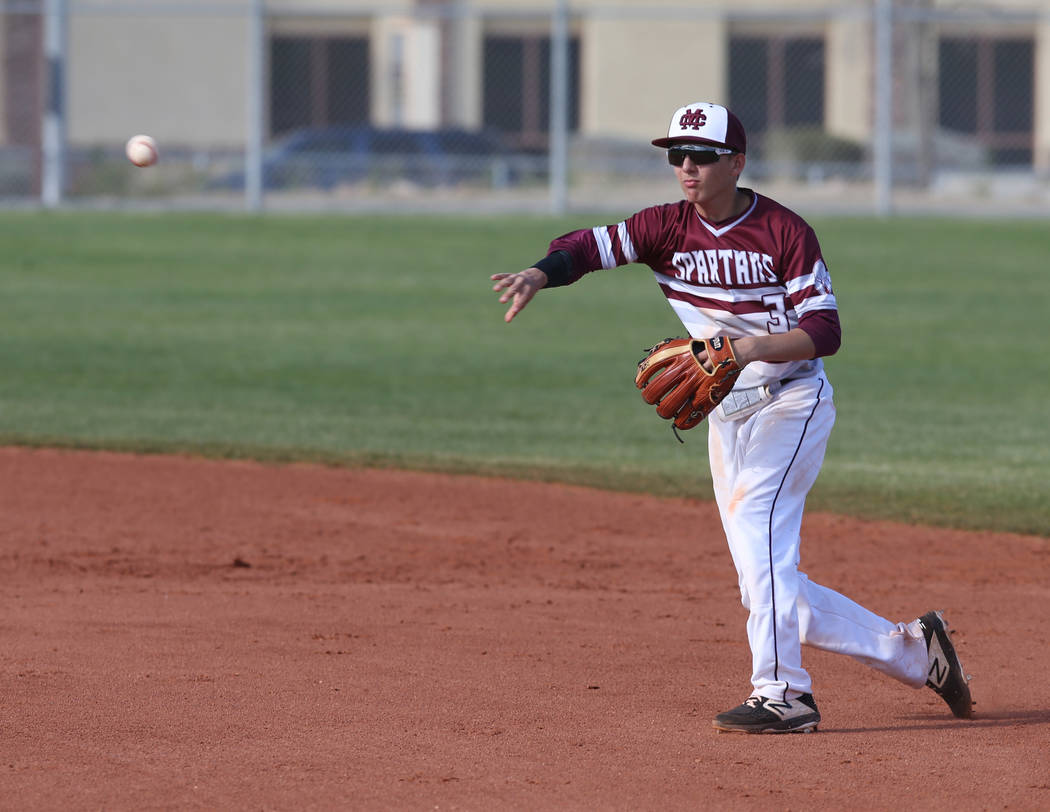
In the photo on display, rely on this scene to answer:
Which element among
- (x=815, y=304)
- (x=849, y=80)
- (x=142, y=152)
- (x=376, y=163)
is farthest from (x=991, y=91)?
(x=815, y=304)

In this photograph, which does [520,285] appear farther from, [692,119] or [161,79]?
[161,79]

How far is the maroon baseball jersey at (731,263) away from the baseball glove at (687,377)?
0.45 ft

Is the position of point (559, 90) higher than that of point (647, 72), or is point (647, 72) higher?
point (647, 72)

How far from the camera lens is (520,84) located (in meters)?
28.8

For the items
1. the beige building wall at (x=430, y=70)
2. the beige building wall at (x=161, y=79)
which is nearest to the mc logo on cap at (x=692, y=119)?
the beige building wall at (x=430, y=70)

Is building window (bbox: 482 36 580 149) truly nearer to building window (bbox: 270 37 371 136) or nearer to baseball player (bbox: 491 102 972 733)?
building window (bbox: 270 37 371 136)

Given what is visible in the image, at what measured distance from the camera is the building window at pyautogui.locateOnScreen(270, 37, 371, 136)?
102ft

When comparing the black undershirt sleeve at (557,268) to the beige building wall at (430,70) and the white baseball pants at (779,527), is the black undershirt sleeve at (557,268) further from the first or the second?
the beige building wall at (430,70)

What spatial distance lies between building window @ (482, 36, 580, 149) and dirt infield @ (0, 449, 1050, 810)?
65.5 ft

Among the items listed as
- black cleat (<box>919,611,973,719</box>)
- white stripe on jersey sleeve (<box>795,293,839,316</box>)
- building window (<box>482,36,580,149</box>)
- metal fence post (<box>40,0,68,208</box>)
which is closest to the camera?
white stripe on jersey sleeve (<box>795,293,839,316</box>)

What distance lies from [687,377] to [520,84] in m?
24.9

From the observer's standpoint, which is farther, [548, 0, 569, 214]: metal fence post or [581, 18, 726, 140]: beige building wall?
[581, 18, 726, 140]: beige building wall

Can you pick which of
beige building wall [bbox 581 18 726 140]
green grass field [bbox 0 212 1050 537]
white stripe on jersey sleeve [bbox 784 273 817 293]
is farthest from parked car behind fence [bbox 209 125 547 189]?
white stripe on jersey sleeve [bbox 784 273 817 293]

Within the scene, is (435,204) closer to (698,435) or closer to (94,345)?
(94,345)
